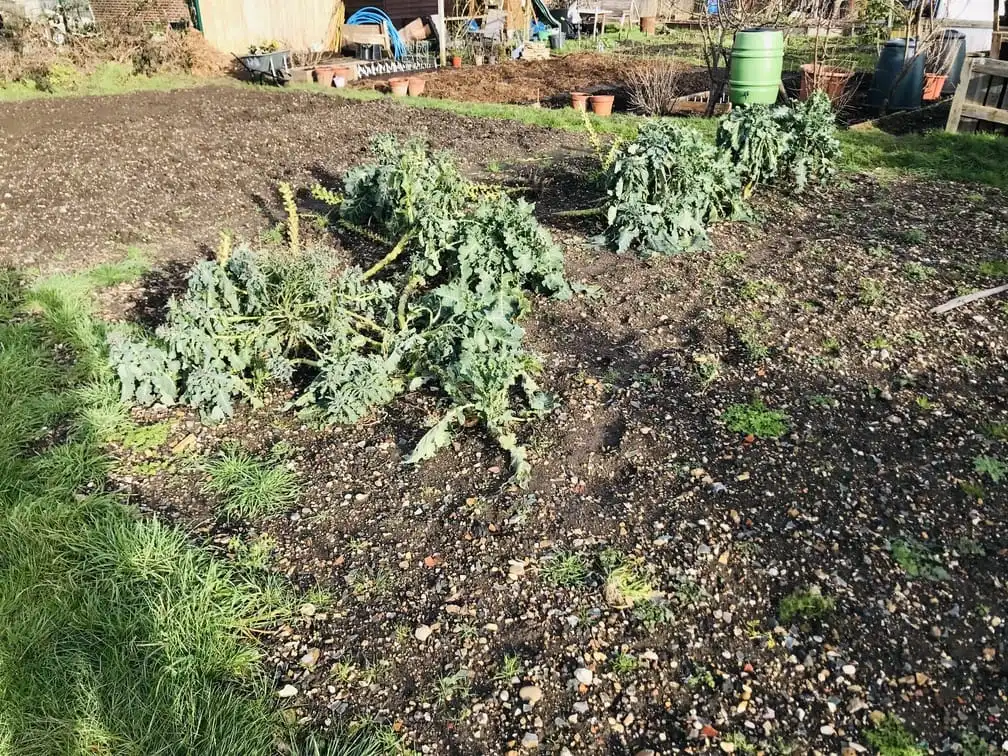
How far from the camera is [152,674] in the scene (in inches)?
94.1

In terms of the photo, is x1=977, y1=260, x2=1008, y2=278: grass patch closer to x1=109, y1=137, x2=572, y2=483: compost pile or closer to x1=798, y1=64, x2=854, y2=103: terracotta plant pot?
x1=109, y1=137, x2=572, y2=483: compost pile

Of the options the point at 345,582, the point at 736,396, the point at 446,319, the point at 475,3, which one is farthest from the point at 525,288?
the point at 475,3

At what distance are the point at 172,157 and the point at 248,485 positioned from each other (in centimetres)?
603

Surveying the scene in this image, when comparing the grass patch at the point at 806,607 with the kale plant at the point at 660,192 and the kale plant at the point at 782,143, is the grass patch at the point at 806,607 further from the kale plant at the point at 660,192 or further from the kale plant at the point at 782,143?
the kale plant at the point at 782,143

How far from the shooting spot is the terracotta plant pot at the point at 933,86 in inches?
406

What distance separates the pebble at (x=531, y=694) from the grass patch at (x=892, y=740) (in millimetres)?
997

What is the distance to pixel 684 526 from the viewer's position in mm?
2973

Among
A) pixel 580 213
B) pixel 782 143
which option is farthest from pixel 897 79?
pixel 580 213

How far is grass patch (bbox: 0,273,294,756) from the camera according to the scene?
2221 mm

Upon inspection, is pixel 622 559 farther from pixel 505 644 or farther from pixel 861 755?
pixel 861 755

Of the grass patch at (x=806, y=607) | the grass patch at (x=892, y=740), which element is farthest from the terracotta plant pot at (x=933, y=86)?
the grass patch at (x=892, y=740)

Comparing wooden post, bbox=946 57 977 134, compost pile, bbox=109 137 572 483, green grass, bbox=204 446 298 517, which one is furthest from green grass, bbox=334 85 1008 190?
green grass, bbox=204 446 298 517

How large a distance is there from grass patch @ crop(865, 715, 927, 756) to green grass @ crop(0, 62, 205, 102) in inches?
531

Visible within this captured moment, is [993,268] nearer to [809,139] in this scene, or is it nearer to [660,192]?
[809,139]
